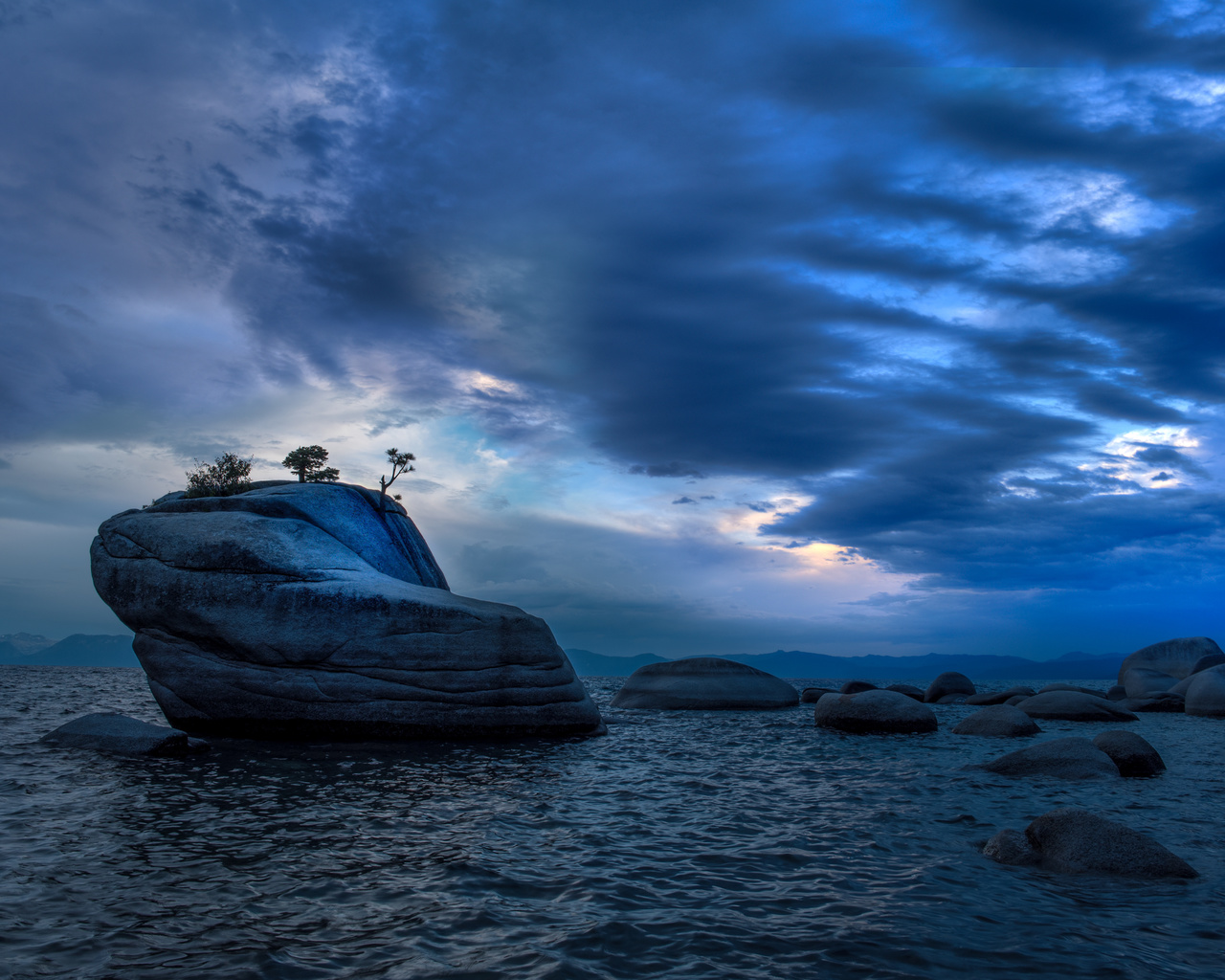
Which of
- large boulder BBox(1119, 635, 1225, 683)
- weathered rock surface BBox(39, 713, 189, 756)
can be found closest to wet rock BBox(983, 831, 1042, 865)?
weathered rock surface BBox(39, 713, 189, 756)

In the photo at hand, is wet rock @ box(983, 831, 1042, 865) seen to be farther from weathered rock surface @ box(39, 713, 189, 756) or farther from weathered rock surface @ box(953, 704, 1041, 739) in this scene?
weathered rock surface @ box(39, 713, 189, 756)

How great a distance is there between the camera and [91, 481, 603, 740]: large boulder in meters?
19.2

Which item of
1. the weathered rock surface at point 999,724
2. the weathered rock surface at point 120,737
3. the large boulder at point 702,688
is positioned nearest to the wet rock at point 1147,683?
the large boulder at point 702,688

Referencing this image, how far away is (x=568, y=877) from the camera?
818 cm

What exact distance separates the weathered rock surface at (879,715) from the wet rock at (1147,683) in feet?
94.7

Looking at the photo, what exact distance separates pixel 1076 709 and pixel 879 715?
36.3ft

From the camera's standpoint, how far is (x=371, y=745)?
60.6ft

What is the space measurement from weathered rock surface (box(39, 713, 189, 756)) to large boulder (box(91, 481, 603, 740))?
226 cm

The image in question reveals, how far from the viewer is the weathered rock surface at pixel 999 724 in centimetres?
2306

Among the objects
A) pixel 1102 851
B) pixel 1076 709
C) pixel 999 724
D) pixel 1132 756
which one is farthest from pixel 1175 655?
pixel 1102 851

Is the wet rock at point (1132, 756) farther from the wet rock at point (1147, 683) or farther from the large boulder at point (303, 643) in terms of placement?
the wet rock at point (1147, 683)

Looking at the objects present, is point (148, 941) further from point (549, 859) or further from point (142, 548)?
point (142, 548)

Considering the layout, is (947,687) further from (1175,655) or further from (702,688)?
(702,688)

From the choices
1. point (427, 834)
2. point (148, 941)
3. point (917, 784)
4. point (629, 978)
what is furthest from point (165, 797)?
point (917, 784)
